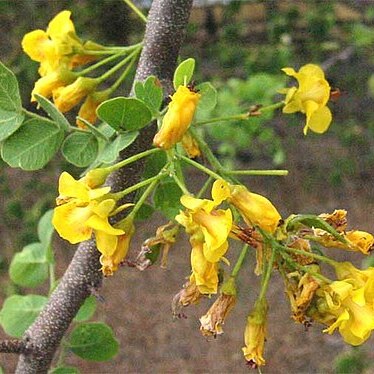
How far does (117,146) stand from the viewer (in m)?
0.49

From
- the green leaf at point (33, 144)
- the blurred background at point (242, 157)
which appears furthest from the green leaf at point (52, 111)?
the blurred background at point (242, 157)

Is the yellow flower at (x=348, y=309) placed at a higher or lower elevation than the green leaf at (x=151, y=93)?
lower

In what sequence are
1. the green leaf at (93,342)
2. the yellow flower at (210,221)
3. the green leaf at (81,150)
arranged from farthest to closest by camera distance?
1. the green leaf at (93,342)
2. the green leaf at (81,150)
3. the yellow flower at (210,221)

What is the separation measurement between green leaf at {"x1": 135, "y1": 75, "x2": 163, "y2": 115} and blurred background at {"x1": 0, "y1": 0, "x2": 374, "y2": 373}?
792mm

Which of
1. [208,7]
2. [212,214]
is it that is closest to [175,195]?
[212,214]

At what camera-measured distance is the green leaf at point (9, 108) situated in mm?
521

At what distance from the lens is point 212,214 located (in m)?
0.44

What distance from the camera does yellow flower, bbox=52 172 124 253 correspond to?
1.45 feet

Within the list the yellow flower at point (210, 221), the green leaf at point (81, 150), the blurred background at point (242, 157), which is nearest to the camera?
the yellow flower at point (210, 221)

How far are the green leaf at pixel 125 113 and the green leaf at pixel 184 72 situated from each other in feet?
0.08

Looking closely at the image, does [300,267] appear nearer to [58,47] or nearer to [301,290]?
[301,290]

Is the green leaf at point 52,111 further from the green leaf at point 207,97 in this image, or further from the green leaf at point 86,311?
the green leaf at point 86,311

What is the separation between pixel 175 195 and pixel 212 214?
0.37ft

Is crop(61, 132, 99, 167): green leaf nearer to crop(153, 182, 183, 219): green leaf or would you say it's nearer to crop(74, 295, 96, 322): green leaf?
crop(153, 182, 183, 219): green leaf
